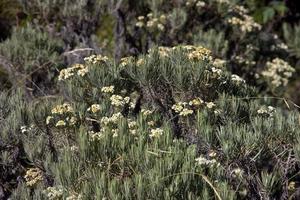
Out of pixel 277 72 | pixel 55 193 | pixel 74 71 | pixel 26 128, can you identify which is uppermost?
pixel 74 71

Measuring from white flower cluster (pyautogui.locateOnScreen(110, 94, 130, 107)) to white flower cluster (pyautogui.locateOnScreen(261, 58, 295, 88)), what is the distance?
254 cm

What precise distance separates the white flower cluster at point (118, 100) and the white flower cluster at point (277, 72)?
254 centimetres

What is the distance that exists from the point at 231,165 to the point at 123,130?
0.55 meters

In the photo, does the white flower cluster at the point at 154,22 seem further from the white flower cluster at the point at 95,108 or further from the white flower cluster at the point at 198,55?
the white flower cluster at the point at 95,108

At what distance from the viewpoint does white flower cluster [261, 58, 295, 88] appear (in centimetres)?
575

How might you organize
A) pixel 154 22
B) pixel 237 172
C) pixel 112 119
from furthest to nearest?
pixel 154 22 → pixel 112 119 → pixel 237 172

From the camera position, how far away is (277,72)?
19.4ft

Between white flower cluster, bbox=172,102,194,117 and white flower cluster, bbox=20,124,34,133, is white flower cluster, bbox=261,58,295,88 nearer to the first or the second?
white flower cluster, bbox=172,102,194,117

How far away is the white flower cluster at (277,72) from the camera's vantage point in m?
5.75

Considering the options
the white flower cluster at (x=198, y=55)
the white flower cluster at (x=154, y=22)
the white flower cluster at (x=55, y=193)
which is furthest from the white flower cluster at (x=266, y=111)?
the white flower cluster at (x=154, y=22)

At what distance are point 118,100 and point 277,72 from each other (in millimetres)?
2809

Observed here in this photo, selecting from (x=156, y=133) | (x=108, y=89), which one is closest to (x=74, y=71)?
(x=108, y=89)

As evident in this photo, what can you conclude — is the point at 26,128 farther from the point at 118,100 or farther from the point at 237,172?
the point at 237,172

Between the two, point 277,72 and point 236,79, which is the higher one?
point 236,79
